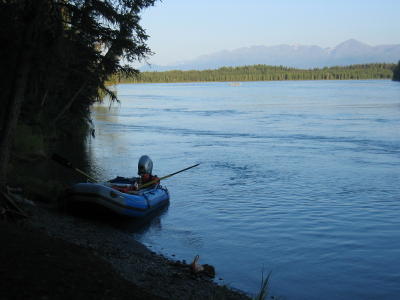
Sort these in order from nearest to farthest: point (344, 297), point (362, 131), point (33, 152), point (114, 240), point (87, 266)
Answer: point (87, 266) < point (344, 297) < point (114, 240) < point (33, 152) < point (362, 131)

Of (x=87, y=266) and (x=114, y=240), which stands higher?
(x=87, y=266)

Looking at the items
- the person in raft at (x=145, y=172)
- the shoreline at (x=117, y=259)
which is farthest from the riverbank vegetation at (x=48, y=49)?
the person in raft at (x=145, y=172)

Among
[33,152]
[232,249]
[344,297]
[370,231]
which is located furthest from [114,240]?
[33,152]

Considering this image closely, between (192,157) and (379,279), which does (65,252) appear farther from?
(192,157)

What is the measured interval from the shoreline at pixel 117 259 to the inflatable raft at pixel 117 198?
0.50 m

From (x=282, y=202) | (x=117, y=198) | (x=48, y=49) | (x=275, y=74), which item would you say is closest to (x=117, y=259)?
(x=117, y=198)

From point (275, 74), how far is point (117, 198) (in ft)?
593

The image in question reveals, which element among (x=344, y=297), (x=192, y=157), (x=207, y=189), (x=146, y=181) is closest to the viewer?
(x=344, y=297)

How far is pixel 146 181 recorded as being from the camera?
15.4 metres

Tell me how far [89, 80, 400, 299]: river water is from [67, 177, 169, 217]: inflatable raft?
514 mm

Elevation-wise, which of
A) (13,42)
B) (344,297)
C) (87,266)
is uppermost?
(13,42)

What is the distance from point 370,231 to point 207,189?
6363 mm

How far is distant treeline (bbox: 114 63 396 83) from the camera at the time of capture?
584 ft

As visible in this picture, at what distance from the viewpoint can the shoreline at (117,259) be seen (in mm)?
6488
